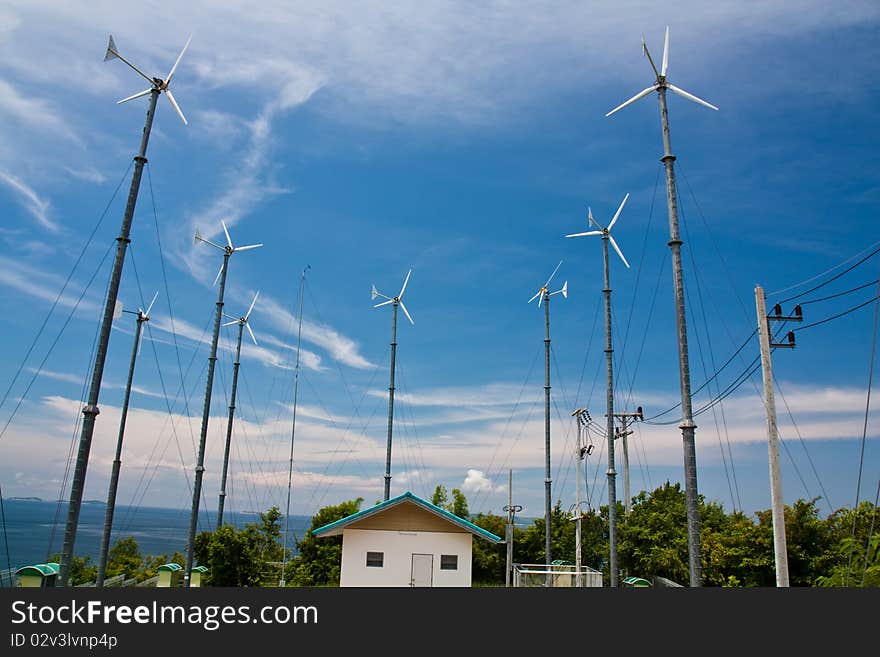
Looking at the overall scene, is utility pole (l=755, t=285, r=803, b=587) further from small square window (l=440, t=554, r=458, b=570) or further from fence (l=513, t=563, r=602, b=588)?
small square window (l=440, t=554, r=458, b=570)

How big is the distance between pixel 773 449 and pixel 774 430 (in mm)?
596

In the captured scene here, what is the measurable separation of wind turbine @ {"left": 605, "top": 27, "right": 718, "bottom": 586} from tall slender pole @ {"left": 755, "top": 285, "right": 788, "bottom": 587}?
248 centimetres

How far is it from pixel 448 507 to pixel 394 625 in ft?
127

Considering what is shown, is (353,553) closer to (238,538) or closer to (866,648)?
(238,538)

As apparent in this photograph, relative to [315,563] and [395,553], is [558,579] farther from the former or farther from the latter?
[315,563]

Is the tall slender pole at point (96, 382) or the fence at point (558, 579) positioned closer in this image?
the tall slender pole at point (96, 382)

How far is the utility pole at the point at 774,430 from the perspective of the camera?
17875mm

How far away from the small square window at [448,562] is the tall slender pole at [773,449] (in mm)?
12272

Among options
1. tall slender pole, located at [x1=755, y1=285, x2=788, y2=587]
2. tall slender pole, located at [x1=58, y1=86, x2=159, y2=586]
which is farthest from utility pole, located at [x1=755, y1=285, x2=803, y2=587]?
tall slender pole, located at [x1=58, y1=86, x2=159, y2=586]

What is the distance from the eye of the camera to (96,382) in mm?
17438

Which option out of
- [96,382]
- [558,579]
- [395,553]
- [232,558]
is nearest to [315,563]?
[232,558]

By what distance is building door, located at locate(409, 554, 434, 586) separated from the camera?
25578 mm

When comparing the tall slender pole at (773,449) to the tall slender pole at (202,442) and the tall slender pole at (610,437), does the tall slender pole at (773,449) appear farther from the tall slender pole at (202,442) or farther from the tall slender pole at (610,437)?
the tall slender pole at (202,442)

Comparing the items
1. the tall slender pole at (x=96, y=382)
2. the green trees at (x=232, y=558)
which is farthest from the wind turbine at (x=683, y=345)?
the green trees at (x=232, y=558)
